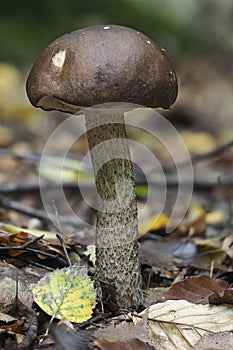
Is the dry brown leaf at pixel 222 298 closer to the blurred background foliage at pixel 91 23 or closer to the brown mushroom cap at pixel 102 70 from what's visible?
the brown mushroom cap at pixel 102 70

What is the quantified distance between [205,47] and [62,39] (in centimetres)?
941

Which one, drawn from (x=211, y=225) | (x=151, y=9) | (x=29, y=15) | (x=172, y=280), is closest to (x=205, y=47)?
(x=151, y=9)

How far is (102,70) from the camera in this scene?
1.94 meters

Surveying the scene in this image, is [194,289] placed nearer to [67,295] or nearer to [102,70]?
[67,295]

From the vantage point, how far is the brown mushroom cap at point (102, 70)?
1.94 metres

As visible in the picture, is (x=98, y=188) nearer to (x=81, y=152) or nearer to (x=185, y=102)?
(x=81, y=152)

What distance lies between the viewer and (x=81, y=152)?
6.20m

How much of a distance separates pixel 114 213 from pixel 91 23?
771cm

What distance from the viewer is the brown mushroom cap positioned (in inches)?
76.4

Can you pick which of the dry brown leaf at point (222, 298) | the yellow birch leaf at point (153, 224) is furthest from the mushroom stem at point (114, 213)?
the yellow birch leaf at point (153, 224)

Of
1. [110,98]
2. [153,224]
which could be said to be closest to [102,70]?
[110,98]

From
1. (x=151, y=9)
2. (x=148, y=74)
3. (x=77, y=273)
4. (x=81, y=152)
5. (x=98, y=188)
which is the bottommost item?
(x=81, y=152)

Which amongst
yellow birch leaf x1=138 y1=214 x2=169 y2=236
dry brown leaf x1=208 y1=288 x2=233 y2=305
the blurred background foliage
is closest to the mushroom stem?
dry brown leaf x1=208 y1=288 x2=233 y2=305

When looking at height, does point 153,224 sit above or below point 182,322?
below
